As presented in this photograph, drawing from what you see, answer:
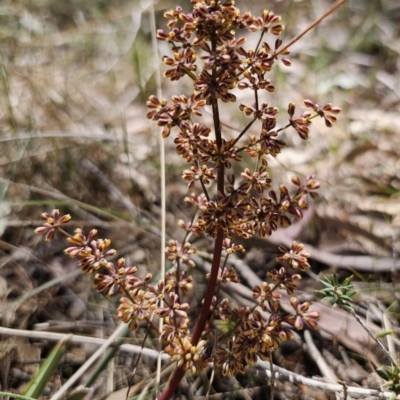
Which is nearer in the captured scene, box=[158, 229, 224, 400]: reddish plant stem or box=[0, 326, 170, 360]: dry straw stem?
box=[158, 229, 224, 400]: reddish plant stem

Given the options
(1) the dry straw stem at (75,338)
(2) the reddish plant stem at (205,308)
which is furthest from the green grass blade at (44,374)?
(2) the reddish plant stem at (205,308)

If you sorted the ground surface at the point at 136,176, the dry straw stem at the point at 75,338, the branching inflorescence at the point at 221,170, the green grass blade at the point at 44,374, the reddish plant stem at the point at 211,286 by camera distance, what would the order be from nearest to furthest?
the branching inflorescence at the point at 221,170 → the reddish plant stem at the point at 211,286 → the green grass blade at the point at 44,374 → the dry straw stem at the point at 75,338 → the ground surface at the point at 136,176

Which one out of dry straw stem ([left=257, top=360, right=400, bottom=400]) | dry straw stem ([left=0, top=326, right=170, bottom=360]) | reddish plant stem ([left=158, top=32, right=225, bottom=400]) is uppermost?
reddish plant stem ([left=158, top=32, right=225, bottom=400])

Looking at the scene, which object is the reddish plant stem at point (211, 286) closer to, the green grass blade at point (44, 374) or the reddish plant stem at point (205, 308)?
the reddish plant stem at point (205, 308)

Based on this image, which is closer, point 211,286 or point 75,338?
point 211,286

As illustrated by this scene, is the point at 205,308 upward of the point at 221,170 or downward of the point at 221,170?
downward

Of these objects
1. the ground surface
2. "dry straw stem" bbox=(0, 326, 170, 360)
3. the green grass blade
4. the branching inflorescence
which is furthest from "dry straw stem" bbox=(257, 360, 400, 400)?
the green grass blade

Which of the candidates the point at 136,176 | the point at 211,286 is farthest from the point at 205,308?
the point at 136,176

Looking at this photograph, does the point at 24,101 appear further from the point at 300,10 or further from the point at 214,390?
the point at 300,10

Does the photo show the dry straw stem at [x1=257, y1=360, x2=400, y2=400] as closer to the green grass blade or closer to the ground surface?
the ground surface

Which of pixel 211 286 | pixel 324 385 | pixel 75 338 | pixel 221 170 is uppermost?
pixel 221 170

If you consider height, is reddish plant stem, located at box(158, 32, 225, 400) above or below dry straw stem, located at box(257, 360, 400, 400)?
above

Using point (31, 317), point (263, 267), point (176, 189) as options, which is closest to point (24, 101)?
point (176, 189)

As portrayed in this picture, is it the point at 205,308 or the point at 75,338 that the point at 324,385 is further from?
the point at 75,338
